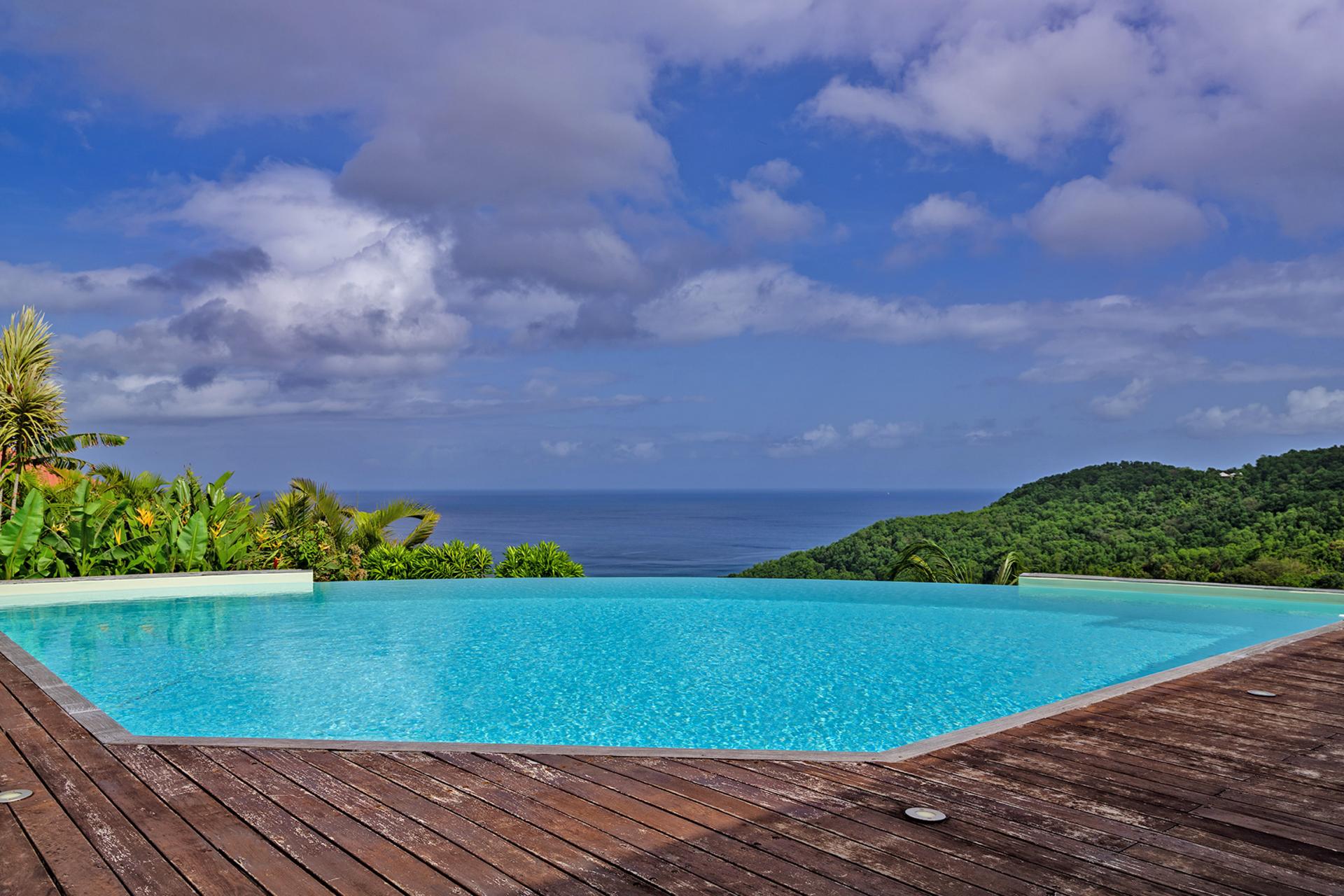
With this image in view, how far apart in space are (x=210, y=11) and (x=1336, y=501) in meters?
17.1

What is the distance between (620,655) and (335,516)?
745cm

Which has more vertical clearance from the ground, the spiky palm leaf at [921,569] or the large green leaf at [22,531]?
the large green leaf at [22,531]

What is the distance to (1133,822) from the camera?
282 centimetres

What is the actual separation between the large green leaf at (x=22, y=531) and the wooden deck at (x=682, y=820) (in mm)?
7366

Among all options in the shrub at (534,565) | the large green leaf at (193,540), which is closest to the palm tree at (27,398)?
the large green leaf at (193,540)

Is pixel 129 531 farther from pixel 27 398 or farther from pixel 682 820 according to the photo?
pixel 682 820

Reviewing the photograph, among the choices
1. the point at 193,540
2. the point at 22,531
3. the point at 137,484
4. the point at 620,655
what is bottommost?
the point at 620,655

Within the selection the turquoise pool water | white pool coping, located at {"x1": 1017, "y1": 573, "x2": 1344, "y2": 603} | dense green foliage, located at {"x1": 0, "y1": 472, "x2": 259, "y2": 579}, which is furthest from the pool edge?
white pool coping, located at {"x1": 1017, "y1": 573, "x2": 1344, "y2": 603}

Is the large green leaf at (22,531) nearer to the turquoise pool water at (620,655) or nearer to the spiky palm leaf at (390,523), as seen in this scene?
the turquoise pool water at (620,655)

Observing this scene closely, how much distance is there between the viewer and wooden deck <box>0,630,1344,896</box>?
2385mm

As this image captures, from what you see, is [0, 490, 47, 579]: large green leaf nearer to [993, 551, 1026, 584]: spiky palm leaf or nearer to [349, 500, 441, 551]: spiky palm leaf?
[349, 500, 441, 551]: spiky palm leaf

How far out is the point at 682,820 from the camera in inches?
110

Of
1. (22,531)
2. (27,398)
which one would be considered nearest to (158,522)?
(22,531)

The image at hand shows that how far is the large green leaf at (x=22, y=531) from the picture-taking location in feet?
32.4
